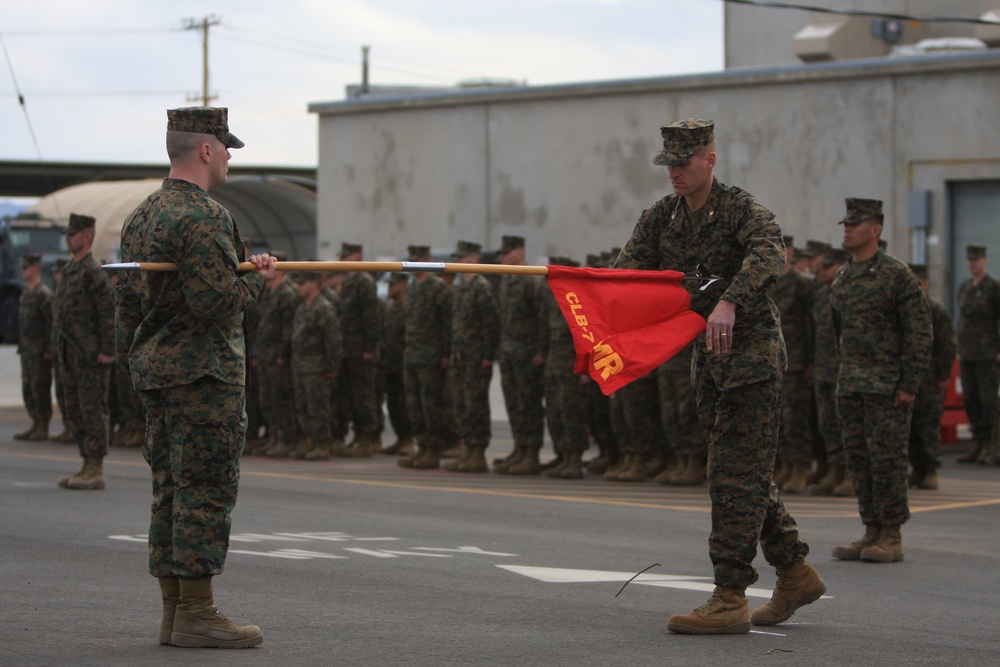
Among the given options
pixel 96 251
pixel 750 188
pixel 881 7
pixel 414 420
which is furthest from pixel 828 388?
pixel 96 251

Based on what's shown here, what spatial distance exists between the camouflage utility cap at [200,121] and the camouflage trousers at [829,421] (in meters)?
8.26

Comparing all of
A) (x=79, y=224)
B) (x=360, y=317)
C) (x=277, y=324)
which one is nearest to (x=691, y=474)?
(x=360, y=317)

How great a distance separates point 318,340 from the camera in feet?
55.5

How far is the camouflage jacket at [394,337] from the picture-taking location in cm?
1839

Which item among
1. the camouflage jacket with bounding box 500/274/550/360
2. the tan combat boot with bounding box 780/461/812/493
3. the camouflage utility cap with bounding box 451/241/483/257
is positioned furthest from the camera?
the camouflage utility cap with bounding box 451/241/483/257

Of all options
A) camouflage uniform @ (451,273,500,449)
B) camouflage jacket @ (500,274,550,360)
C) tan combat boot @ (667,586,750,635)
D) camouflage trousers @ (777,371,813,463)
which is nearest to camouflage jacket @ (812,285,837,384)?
camouflage trousers @ (777,371,813,463)

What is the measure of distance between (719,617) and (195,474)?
239cm

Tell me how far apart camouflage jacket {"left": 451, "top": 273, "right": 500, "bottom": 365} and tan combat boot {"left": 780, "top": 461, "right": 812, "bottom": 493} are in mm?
3341

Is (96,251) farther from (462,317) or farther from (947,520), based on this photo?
(947,520)

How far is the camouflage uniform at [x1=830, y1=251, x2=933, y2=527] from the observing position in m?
9.47

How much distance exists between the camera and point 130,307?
654cm

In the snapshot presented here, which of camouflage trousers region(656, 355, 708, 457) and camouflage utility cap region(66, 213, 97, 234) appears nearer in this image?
camouflage utility cap region(66, 213, 97, 234)

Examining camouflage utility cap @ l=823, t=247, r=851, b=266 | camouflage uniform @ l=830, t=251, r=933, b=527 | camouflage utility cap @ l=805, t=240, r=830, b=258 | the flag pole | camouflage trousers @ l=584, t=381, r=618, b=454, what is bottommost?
camouflage trousers @ l=584, t=381, r=618, b=454

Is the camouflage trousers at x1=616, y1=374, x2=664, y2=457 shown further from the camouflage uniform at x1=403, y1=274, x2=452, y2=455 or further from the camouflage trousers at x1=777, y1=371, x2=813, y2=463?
the camouflage uniform at x1=403, y1=274, x2=452, y2=455
